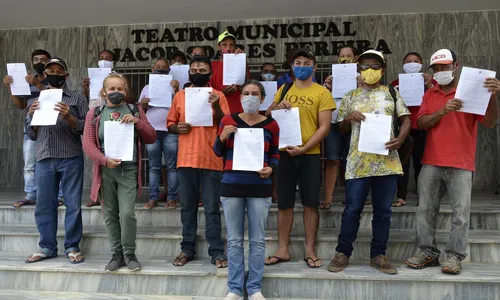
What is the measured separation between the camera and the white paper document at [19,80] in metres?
4.87

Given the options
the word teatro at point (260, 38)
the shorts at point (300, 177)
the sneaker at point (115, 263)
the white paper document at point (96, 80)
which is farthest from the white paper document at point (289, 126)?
the word teatro at point (260, 38)

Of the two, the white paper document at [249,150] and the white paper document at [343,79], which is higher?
the white paper document at [343,79]

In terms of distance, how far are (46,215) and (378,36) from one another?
5746mm

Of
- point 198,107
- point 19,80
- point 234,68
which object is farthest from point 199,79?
point 19,80

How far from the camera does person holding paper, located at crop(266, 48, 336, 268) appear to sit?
388cm

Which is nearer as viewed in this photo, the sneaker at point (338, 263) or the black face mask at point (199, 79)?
the sneaker at point (338, 263)

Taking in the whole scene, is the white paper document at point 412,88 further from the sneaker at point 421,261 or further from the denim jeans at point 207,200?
the denim jeans at point 207,200

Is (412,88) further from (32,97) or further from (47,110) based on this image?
(32,97)

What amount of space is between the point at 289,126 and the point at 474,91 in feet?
5.12

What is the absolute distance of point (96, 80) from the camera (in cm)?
511

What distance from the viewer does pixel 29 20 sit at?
307 inches

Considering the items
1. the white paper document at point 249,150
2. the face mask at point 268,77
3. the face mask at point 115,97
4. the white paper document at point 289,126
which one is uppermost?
the face mask at point 268,77

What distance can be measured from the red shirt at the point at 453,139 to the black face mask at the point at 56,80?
356 cm

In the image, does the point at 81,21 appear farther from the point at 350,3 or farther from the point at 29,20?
the point at 350,3
